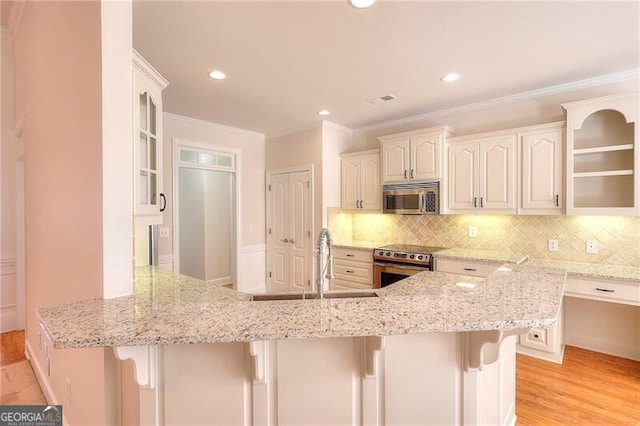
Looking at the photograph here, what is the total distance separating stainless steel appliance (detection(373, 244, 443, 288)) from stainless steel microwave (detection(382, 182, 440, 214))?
514 mm

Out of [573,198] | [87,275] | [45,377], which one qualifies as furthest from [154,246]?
[573,198]

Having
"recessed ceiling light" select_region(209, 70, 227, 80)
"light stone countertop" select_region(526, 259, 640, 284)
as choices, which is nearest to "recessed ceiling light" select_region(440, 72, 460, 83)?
"light stone countertop" select_region(526, 259, 640, 284)

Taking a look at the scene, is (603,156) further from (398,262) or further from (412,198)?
(398,262)

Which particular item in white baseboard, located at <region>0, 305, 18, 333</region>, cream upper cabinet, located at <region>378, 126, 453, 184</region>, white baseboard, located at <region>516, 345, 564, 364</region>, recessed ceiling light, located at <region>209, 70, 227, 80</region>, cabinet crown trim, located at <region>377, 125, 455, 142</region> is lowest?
white baseboard, located at <region>516, 345, 564, 364</region>

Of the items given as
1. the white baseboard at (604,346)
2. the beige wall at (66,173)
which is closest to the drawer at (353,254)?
the white baseboard at (604,346)

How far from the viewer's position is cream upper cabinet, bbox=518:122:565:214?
3.00 m

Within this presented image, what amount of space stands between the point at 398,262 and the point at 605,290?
189 cm

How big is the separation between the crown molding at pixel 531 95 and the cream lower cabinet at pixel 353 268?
1987 millimetres

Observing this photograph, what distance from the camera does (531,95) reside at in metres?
3.34

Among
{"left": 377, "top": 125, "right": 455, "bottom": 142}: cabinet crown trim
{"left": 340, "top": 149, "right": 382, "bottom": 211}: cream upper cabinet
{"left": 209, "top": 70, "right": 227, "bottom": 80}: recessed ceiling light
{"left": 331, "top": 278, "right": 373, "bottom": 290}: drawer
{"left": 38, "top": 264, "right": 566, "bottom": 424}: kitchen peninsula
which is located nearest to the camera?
{"left": 38, "top": 264, "right": 566, "bottom": 424}: kitchen peninsula

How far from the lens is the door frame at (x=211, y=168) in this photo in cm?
417

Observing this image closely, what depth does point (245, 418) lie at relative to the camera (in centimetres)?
125

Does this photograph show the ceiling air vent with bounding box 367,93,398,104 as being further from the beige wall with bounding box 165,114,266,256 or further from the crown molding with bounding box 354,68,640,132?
the beige wall with bounding box 165,114,266,256

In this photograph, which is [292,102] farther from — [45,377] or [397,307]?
[45,377]
